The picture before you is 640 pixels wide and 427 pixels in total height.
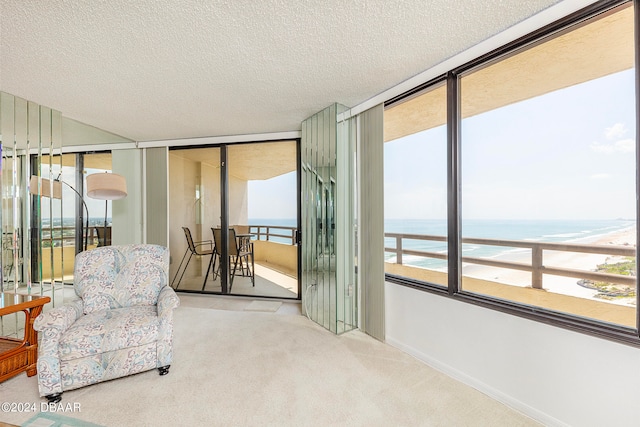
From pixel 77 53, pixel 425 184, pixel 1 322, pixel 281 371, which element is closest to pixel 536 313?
pixel 425 184

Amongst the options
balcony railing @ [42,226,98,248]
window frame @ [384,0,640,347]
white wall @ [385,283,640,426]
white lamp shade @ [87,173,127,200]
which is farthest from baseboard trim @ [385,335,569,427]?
balcony railing @ [42,226,98,248]

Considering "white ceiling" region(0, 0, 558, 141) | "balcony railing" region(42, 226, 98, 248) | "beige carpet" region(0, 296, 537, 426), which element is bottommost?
"beige carpet" region(0, 296, 537, 426)

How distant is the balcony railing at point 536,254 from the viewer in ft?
6.92

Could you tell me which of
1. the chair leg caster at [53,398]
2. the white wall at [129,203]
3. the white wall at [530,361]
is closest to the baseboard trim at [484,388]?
the white wall at [530,361]

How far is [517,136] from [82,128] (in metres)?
5.08

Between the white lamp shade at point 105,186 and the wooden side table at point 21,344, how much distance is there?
128 centimetres

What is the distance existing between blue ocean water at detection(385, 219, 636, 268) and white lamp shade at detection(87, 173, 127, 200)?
3.07 metres

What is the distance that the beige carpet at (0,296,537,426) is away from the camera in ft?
5.82

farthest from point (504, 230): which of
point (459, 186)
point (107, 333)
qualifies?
point (107, 333)

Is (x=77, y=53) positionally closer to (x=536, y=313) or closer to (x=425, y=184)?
(x=425, y=184)

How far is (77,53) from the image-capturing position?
6.98ft

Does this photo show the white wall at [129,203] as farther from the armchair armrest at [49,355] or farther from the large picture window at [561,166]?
the large picture window at [561,166]

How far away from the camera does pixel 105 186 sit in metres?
3.19

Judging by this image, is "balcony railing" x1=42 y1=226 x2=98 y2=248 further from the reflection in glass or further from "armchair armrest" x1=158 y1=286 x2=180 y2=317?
the reflection in glass
